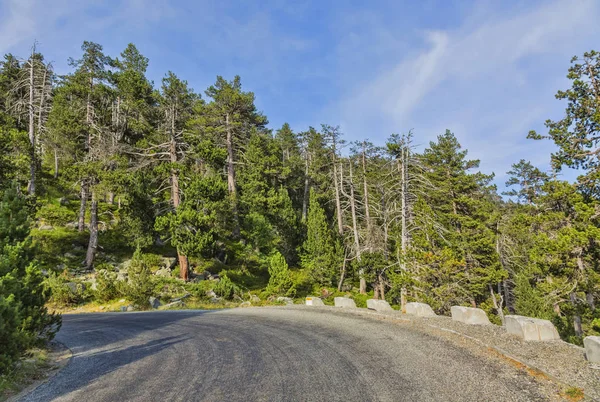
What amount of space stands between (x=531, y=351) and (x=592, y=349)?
0.98 meters

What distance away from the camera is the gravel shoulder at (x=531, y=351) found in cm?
460

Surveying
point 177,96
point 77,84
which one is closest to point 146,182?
point 177,96

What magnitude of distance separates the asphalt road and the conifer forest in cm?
279

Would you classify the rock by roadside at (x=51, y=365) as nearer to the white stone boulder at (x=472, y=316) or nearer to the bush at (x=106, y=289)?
the white stone boulder at (x=472, y=316)

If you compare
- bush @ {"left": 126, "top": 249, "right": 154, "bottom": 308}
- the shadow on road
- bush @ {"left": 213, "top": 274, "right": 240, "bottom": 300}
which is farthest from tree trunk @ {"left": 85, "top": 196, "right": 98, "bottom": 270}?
the shadow on road

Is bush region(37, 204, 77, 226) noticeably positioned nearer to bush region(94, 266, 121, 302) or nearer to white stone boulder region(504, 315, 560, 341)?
bush region(94, 266, 121, 302)

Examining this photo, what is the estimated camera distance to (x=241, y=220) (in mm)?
36406

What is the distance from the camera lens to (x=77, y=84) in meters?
25.2

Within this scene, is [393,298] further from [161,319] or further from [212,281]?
[161,319]

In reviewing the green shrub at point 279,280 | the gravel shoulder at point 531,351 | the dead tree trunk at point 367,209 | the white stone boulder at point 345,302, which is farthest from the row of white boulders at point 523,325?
the dead tree trunk at point 367,209

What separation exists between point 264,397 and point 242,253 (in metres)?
27.9

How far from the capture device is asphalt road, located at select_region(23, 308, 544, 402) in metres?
4.55

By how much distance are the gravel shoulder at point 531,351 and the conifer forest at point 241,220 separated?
987 cm

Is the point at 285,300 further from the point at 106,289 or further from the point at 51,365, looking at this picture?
the point at 51,365
